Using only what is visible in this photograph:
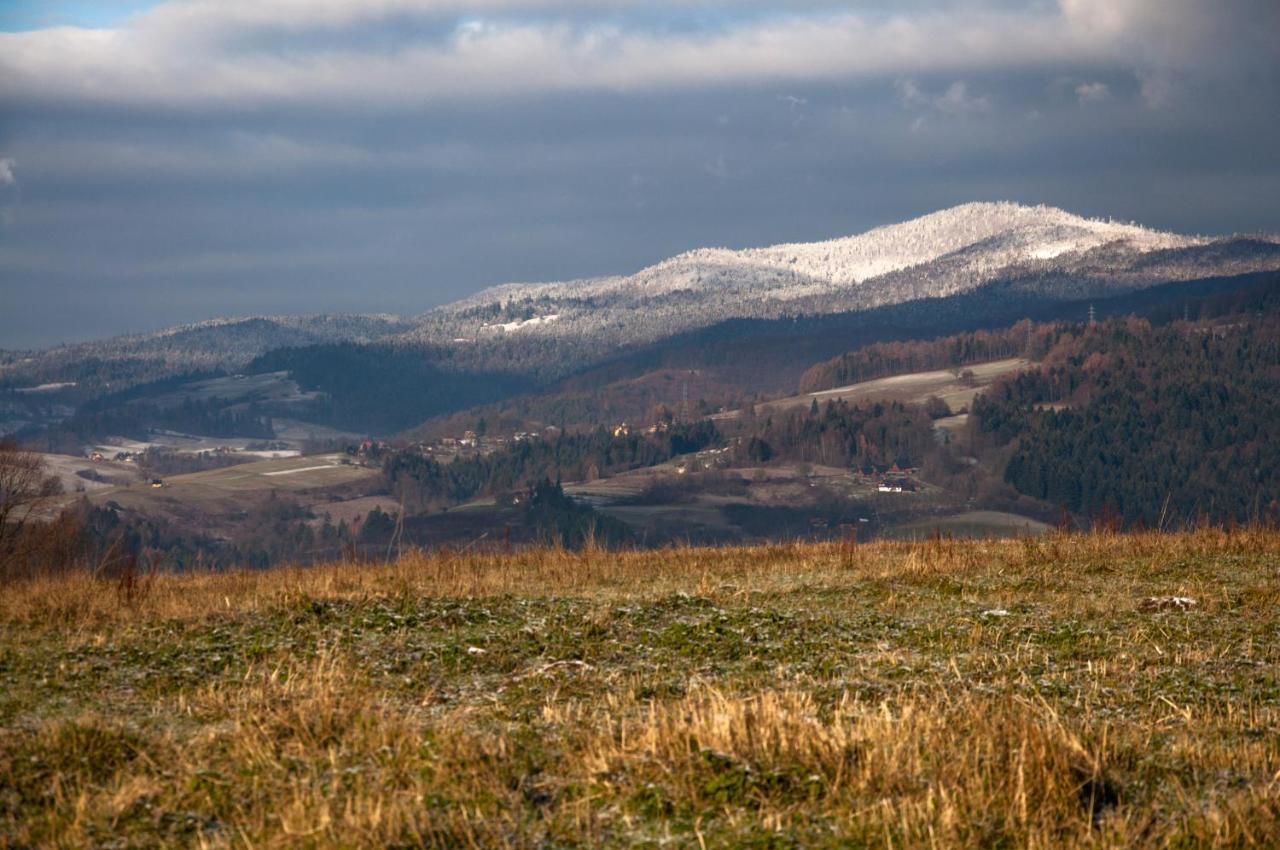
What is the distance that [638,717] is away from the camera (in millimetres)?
9883

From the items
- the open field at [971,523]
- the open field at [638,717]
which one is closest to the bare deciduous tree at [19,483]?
the open field at [638,717]

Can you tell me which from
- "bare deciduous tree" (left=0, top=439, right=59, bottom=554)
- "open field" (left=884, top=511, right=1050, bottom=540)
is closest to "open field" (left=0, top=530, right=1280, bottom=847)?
"bare deciduous tree" (left=0, top=439, right=59, bottom=554)

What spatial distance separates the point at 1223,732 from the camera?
32.4 feet

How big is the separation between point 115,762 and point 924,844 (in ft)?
17.1

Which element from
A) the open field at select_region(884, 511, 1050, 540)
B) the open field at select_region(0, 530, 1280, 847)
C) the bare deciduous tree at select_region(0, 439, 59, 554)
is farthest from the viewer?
the open field at select_region(884, 511, 1050, 540)

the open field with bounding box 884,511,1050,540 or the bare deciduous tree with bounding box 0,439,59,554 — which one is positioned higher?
the bare deciduous tree with bounding box 0,439,59,554

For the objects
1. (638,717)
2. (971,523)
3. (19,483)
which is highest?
(19,483)

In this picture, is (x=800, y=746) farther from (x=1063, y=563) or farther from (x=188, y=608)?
(x=1063, y=563)

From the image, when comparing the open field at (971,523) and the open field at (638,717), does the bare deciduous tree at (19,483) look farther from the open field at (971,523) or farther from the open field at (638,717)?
the open field at (971,523)

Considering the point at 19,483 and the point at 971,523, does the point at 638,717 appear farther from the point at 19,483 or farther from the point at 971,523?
the point at 971,523

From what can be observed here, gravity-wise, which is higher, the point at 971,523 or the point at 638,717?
the point at 638,717

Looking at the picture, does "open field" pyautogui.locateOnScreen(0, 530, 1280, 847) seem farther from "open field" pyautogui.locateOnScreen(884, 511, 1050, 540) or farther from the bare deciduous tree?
"open field" pyautogui.locateOnScreen(884, 511, 1050, 540)

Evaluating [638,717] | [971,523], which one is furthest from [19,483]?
[971,523]

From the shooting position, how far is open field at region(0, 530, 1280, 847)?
306 inches
